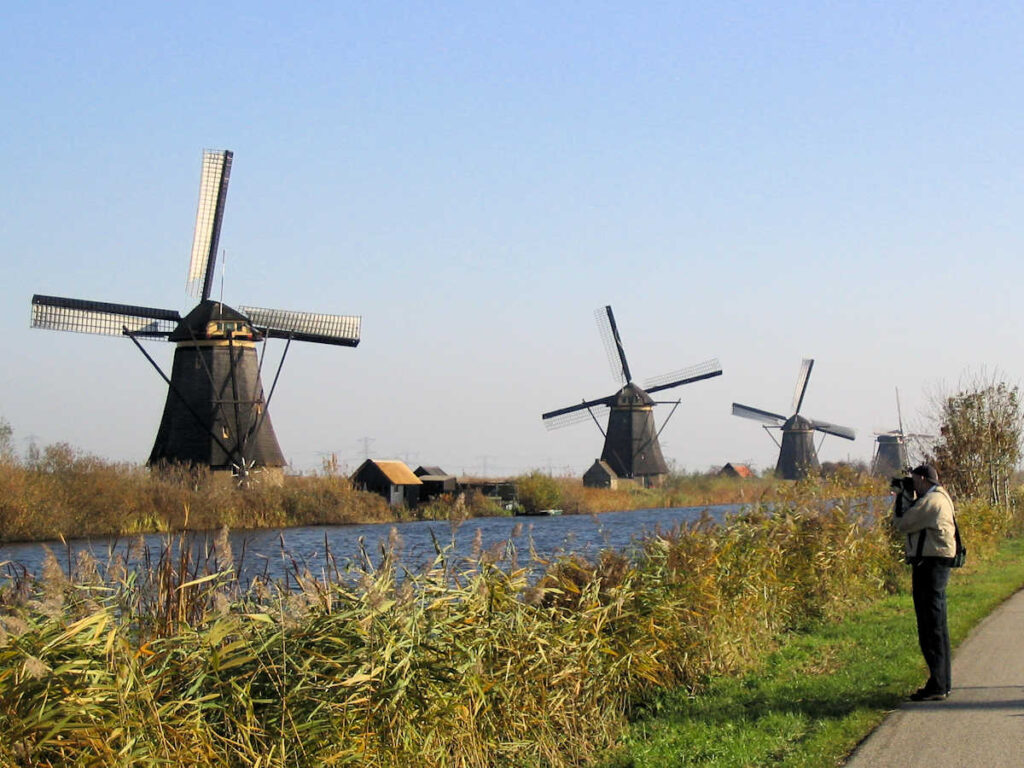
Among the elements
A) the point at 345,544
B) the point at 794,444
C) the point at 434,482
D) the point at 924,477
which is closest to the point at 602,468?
the point at 434,482

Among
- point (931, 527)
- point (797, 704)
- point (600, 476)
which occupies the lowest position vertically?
point (797, 704)

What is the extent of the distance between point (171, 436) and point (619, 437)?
37633mm

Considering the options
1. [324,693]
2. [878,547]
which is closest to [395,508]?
[878,547]

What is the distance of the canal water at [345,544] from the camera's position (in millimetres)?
7875

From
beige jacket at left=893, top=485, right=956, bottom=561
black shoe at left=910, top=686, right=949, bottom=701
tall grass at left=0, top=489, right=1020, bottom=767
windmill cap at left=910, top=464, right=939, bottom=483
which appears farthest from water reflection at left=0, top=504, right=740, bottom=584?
black shoe at left=910, top=686, right=949, bottom=701

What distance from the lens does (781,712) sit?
27.2 ft

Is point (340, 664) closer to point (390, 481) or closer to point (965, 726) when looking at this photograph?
point (965, 726)

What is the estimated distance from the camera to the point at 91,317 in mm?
44719

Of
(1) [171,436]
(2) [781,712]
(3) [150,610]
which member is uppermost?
(1) [171,436]

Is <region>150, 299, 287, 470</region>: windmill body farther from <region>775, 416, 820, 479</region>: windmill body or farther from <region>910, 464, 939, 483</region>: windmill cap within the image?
<region>775, 416, 820, 479</region>: windmill body

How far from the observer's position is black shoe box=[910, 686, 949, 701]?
330 inches

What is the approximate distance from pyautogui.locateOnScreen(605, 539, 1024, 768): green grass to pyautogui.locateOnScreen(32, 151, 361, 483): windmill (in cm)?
3553

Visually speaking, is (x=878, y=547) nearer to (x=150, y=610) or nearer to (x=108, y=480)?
(x=150, y=610)

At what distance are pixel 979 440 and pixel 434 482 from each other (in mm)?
43030
